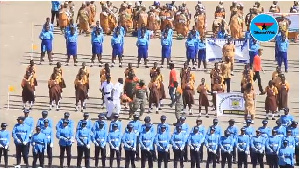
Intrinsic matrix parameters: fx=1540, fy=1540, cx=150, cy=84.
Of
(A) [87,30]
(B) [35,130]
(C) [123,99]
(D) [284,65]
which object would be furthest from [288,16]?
(B) [35,130]

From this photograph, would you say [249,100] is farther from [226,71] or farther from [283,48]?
[283,48]

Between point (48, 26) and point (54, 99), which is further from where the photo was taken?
point (48, 26)

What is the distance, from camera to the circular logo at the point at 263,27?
187 ft

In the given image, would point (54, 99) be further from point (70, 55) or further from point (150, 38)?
point (150, 38)

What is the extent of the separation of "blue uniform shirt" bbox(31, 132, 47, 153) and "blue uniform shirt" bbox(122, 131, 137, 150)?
2.30m

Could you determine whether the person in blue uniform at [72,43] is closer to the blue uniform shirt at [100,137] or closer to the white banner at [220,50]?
the white banner at [220,50]

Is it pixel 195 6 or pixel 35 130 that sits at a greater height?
pixel 195 6

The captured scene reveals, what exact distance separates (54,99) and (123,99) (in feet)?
7.51

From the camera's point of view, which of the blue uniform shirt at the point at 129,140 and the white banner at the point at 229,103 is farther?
the white banner at the point at 229,103

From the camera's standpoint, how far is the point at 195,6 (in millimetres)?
64188

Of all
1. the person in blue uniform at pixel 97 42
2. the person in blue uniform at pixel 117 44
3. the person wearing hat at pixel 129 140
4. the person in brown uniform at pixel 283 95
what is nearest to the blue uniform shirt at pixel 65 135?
the person wearing hat at pixel 129 140

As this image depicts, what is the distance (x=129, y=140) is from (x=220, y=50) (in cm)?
1158

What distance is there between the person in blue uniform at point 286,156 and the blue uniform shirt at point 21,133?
7375mm

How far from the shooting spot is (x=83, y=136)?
44.9 meters
